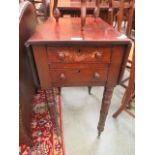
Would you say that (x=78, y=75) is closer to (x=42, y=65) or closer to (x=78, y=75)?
(x=78, y=75)

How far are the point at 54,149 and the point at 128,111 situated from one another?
2.52ft

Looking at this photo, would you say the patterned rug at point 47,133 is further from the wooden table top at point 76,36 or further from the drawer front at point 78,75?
the wooden table top at point 76,36

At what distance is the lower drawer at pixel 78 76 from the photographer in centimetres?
102

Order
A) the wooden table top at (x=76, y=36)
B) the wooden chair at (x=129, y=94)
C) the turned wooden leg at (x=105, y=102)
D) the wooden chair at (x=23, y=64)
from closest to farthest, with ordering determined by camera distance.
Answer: the wooden table top at (x=76, y=36) → the wooden chair at (x=23, y=64) → the turned wooden leg at (x=105, y=102) → the wooden chair at (x=129, y=94)

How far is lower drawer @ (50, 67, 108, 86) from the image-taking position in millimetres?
1017

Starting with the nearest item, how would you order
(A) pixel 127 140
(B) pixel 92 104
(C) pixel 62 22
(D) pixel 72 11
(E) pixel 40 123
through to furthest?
(C) pixel 62 22, (A) pixel 127 140, (E) pixel 40 123, (B) pixel 92 104, (D) pixel 72 11

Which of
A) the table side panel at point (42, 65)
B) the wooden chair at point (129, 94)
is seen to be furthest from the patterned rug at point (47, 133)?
the wooden chair at point (129, 94)

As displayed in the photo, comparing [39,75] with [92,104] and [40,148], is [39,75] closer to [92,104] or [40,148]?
[40,148]

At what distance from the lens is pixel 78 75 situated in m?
1.04

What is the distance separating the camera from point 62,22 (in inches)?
50.3

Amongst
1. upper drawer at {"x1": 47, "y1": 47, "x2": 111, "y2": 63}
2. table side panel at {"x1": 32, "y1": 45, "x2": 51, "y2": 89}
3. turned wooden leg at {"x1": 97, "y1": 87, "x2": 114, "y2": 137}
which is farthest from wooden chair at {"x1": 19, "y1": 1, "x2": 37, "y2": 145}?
turned wooden leg at {"x1": 97, "y1": 87, "x2": 114, "y2": 137}

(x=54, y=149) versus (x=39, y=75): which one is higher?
(x=39, y=75)
